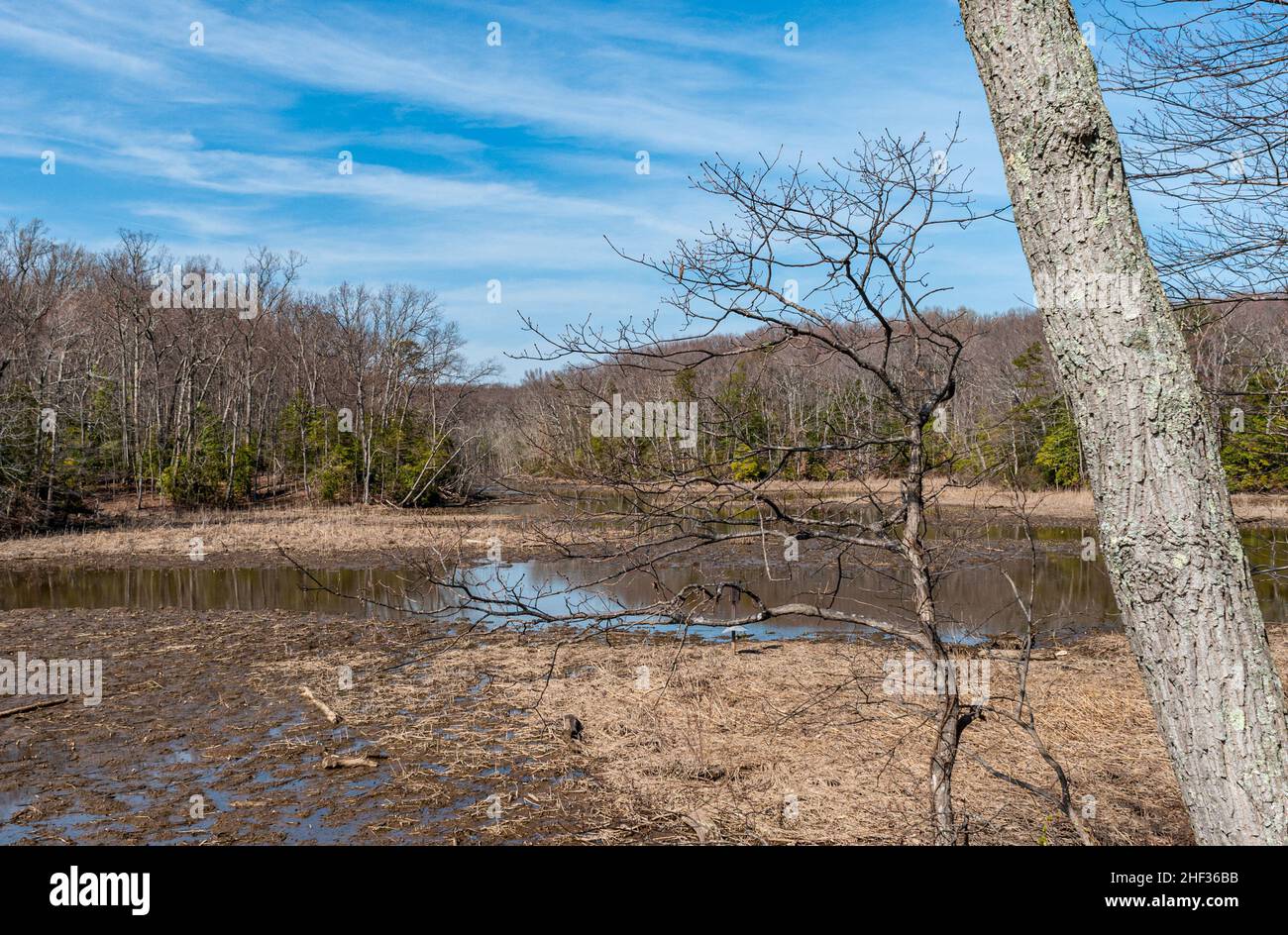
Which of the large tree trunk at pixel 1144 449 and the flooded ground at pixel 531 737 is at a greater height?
the large tree trunk at pixel 1144 449

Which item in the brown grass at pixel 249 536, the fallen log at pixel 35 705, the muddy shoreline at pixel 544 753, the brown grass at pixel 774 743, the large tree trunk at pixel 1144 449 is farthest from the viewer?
the brown grass at pixel 249 536

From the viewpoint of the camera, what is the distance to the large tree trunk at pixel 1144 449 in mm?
2318

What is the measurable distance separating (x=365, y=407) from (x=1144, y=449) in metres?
41.8

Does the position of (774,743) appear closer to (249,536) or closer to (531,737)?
(531,737)

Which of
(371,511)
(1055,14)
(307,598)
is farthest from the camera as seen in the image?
(371,511)

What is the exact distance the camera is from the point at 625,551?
12.9 ft

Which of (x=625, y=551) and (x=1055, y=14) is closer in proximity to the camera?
(x=1055, y=14)

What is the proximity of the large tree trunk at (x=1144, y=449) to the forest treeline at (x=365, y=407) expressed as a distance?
1635 millimetres

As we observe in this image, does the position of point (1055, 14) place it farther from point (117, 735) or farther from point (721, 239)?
point (117, 735)

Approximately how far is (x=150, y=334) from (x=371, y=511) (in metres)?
13.5

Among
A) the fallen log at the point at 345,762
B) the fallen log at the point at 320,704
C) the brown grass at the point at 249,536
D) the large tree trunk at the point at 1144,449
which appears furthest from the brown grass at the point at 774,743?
the brown grass at the point at 249,536

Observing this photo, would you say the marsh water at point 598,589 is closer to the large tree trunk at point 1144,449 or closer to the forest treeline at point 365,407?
the forest treeline at point 365,407
